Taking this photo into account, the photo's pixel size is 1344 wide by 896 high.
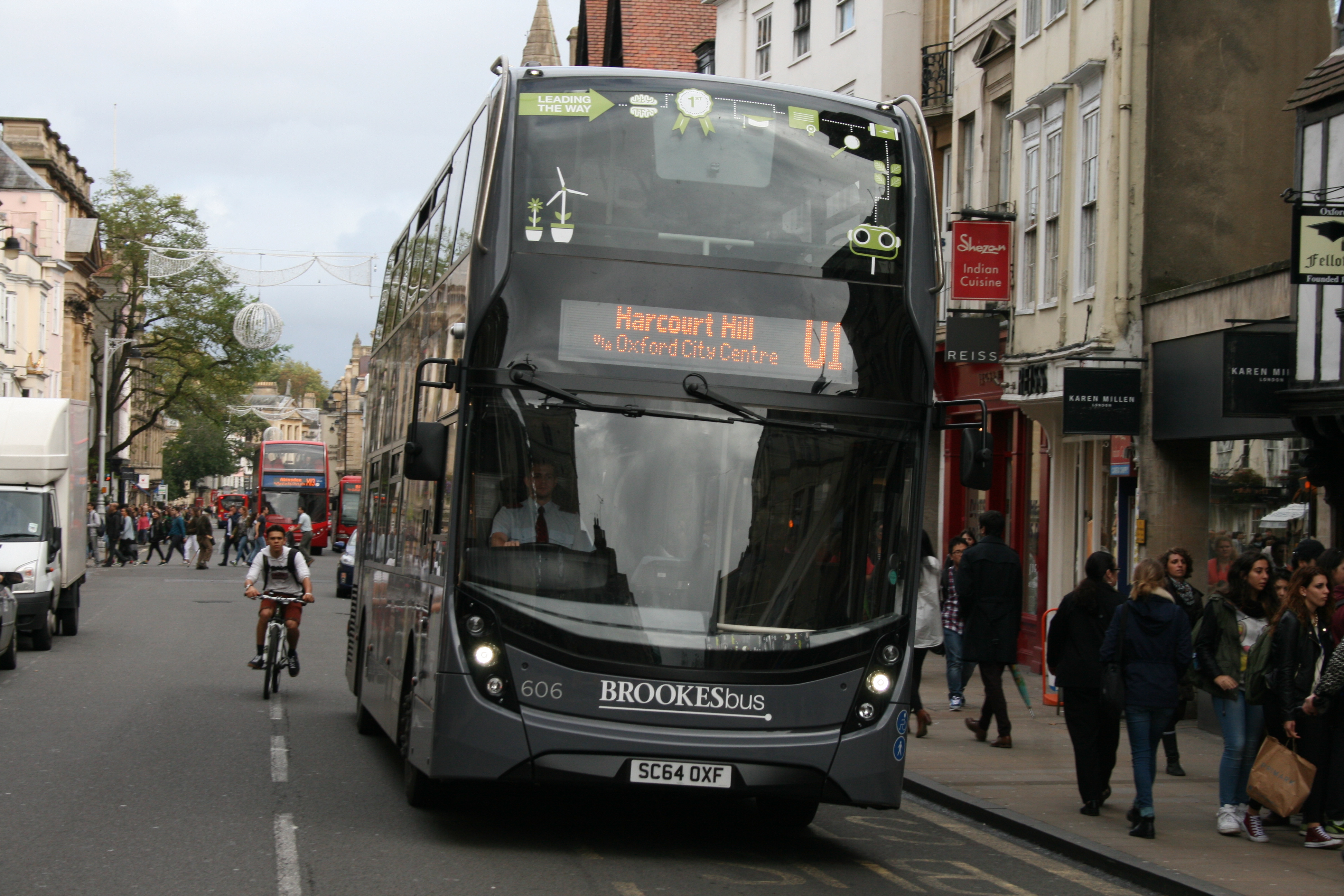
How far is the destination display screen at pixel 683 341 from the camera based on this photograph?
28.7ft

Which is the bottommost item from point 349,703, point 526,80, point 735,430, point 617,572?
point 349,703

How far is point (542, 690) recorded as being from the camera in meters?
8.47

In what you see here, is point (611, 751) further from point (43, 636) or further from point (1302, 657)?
point (43, 636)

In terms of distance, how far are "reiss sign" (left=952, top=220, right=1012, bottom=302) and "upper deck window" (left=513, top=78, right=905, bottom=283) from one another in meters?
13.2

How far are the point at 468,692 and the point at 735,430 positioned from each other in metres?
1.91

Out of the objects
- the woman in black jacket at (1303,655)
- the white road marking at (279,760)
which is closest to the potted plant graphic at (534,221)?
the white road marking at (279,760)

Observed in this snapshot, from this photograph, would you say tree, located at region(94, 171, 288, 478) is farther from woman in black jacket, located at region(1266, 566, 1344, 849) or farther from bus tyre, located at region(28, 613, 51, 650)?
woman in black jacket, located at region(1266, 566, 1344, 849)

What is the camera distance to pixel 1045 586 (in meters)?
22.1

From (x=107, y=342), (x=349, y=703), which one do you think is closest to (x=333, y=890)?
(x=349, y=703)

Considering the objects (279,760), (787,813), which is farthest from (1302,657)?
(279,760)

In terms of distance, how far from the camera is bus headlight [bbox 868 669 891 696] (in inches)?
343

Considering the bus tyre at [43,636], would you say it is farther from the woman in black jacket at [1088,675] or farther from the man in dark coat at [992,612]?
the woman in black jacket at [1088,675]

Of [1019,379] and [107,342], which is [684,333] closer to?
[1019,379]

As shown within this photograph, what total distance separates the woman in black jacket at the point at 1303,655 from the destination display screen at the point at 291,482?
5713 cm
